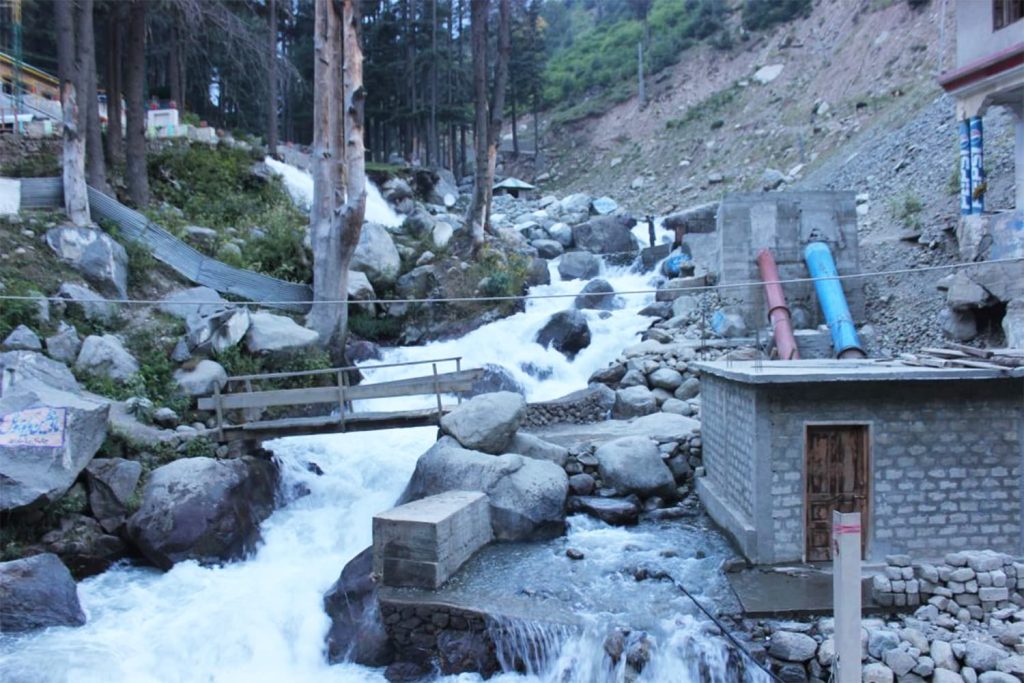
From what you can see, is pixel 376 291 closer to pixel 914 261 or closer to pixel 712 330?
pixel 712 330

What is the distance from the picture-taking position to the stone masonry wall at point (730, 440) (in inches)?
378

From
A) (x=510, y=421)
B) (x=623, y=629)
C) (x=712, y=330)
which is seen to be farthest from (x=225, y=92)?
(x=623, y=629)

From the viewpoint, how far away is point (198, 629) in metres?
9.10

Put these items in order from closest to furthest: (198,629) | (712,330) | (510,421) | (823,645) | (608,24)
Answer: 1. (823,645)
2. (198,629)
3. (510,421)
4. (712,330)
5. (608,24)

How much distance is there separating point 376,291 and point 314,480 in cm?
807

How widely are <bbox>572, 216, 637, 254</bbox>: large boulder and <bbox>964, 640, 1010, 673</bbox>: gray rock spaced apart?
21.8m

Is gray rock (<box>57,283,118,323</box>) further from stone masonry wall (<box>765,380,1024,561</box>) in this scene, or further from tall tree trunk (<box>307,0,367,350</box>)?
stone masonry wall (<box>765,380,1024,561</box>)

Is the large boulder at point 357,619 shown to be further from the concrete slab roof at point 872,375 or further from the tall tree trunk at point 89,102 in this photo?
the tall tree trunk at point 89,102

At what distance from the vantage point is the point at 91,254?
15.8 m

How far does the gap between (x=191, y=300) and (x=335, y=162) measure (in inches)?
177

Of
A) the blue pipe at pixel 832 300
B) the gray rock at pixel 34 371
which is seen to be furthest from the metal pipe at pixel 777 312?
the gray rock at pixel 34 371

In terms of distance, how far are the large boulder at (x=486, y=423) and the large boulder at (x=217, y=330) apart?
5.27 metres

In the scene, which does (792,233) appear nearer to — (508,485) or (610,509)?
(610,509)

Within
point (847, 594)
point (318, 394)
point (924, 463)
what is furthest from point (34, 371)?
point (924, 463)
